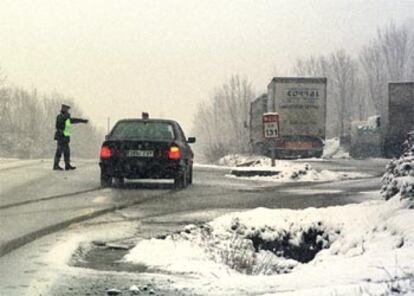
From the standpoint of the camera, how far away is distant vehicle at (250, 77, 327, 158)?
33625 millimetres

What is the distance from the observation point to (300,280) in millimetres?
5113

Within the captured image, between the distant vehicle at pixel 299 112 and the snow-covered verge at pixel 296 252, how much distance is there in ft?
80.9

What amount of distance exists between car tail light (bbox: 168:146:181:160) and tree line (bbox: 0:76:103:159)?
216 feet

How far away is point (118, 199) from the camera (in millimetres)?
11594

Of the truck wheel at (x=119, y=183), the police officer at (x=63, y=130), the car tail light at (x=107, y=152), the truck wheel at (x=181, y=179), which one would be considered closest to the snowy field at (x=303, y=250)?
the truck wheel at (x=181, y=179)

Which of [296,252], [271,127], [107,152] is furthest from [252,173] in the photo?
[296,252]

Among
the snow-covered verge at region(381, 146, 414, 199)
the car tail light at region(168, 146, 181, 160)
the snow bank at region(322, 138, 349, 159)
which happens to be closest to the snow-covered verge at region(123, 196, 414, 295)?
the snow-covered verge at region(381, 146, 414, 199)

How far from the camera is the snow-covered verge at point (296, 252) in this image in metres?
4.97

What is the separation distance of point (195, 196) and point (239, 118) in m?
77.9

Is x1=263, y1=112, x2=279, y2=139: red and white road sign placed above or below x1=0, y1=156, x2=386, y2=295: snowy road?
above

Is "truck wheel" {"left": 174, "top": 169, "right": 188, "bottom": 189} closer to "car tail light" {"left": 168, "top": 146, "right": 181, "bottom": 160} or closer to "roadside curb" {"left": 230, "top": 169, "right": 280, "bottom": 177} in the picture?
"car tail light" {"left": 168, "top": 146, "right": 181, "bottom": 160}

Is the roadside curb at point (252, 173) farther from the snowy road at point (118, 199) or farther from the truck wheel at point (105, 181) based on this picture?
the truck wheel at point (105, 181)

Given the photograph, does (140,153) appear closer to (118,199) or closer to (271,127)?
(118,199)

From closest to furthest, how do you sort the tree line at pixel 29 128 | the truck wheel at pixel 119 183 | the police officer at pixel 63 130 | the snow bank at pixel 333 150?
the truck wheel at pixel 119 183 → the police officer at pixel 63 130 → the snow bank at pixel 333 150 → the tree line at pixel 29 128
